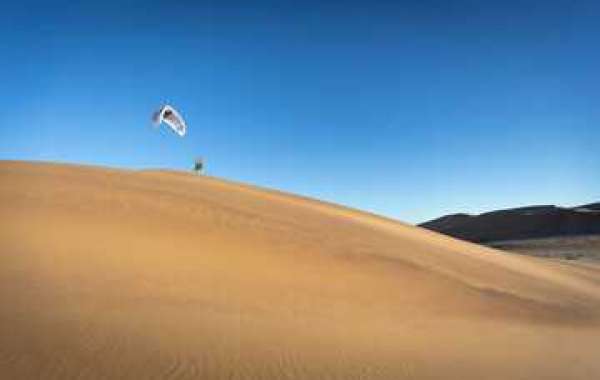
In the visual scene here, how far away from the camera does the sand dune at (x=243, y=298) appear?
745 centimetres

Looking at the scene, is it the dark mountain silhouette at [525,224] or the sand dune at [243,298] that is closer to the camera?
the sand dune at [243,298]

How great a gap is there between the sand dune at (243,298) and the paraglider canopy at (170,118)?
14252 mm

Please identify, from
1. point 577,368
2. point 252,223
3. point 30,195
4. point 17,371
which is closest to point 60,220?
point 30,195

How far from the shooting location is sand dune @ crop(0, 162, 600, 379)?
24.4 feet

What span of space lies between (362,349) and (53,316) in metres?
3.40

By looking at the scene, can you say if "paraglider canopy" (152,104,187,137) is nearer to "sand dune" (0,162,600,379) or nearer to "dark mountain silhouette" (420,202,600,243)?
"sand dune" (0,162,600,379)

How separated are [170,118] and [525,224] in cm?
4120

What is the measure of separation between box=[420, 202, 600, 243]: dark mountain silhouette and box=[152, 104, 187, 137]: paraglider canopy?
3186 cm

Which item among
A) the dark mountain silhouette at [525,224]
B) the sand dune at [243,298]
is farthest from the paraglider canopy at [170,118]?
the dark mountain silhouette at [525,224]

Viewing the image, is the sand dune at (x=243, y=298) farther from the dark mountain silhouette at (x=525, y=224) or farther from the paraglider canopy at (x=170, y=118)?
the dark mountain silhouette at (x=525, y=224)

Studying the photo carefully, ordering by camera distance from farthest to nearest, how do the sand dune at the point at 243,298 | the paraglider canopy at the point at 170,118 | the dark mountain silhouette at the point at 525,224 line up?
the dark mountain silhouette at the point at 525,224 → the paraglider canopy at the point at 170,118 → the sand dune at the point at 243,298

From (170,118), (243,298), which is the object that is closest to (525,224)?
(170,118)

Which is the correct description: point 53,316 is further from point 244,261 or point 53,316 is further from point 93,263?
point 244,261

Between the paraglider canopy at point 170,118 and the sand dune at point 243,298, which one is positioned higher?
the paraglider canopy at point 170,118
